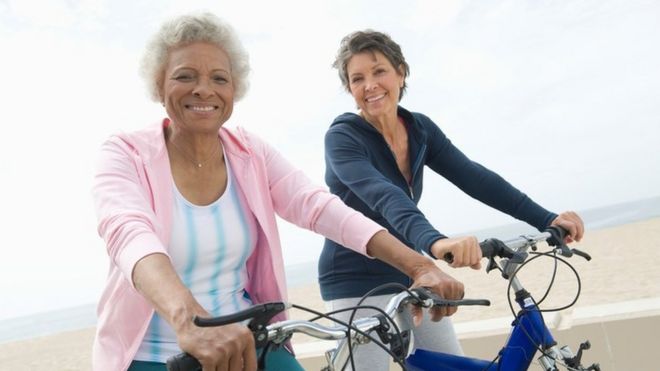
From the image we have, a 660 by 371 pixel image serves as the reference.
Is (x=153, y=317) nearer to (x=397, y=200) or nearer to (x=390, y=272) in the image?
(x=397, y=200)

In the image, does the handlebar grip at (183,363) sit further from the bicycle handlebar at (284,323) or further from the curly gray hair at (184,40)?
the curly gray hair at (184,40)

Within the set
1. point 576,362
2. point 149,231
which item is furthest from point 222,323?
point 576,362

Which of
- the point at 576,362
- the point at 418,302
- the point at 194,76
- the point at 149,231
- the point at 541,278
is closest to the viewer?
the point at 149,231

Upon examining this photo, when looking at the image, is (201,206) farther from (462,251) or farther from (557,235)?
(557,235)

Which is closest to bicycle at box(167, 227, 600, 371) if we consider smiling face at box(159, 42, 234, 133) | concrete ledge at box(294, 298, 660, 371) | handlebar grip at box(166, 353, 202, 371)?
handlebar grip at box(166, 353, 202, 371)

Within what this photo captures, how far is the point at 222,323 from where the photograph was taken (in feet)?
3.25

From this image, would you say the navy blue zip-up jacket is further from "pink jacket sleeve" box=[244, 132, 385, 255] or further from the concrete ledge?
the concrete ledge

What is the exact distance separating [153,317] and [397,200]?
93cm

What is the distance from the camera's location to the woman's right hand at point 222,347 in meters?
1.03

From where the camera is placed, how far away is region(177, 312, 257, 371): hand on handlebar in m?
1.03

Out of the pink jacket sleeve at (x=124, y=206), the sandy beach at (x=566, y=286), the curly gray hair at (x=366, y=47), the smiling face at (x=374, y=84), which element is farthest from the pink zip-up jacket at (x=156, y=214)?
the sandy beach at (x=566, y=286)

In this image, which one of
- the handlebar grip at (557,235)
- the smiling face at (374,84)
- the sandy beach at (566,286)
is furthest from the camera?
the sandy beach at (566,286)

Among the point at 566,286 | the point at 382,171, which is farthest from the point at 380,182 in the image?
the point at 566,286

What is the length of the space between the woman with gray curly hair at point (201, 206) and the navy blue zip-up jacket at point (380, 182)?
40 cm
